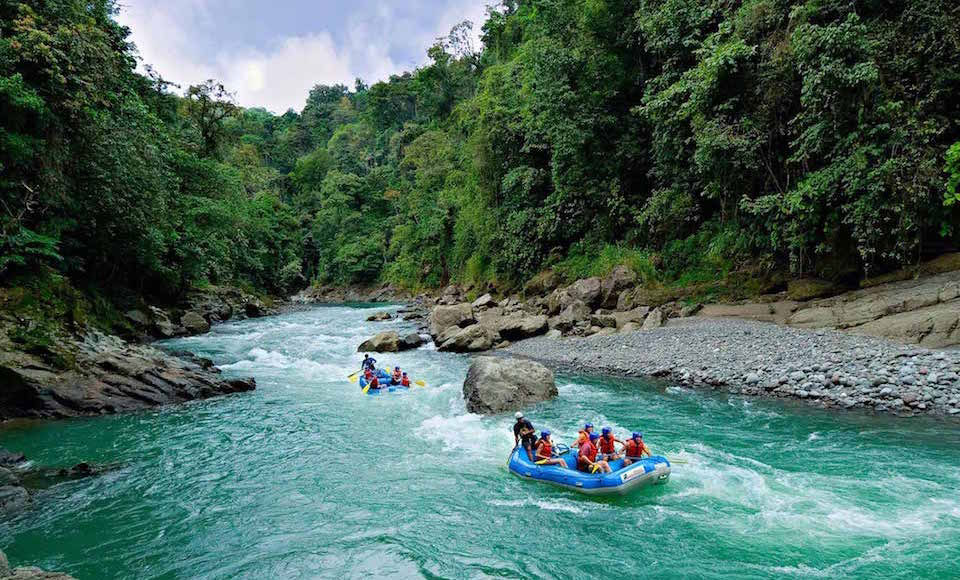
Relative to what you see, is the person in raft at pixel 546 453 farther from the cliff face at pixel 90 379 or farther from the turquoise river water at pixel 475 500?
the cliff face at pixel 90 379

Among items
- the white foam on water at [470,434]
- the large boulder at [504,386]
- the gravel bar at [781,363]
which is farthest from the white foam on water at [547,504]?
the gravel bar at [781,363]

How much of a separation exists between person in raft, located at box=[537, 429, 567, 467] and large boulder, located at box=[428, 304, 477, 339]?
1434 cm

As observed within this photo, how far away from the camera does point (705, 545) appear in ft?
21.8

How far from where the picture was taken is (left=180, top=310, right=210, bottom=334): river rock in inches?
980

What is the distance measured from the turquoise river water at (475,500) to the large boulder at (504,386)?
20.6 inches

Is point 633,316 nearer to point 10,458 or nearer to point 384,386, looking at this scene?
point 384,386

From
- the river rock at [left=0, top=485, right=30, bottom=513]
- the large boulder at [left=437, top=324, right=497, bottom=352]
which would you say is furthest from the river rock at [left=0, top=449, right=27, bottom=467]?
the large boulder at [left=437, top=324, right=497, bottom=352]

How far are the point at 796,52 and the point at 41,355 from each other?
829 inches

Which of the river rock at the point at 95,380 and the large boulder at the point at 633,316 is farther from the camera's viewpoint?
the large boulder at the point at 633,316

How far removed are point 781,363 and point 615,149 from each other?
14.1 meters

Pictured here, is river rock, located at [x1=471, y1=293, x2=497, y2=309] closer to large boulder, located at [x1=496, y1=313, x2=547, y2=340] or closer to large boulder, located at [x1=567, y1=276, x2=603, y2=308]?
large boulder, located at [x1=567, y1=276, x2=603, y2=308]

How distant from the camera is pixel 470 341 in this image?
67.8ft

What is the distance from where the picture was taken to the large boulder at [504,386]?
12.7 m

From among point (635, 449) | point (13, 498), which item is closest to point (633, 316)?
point (635, 449)
